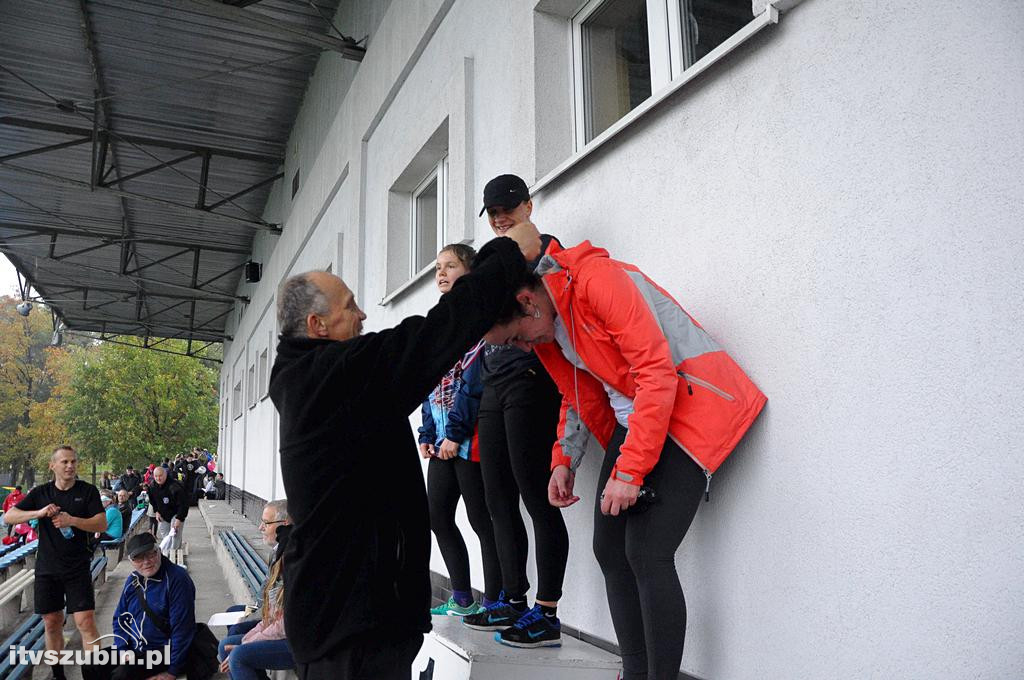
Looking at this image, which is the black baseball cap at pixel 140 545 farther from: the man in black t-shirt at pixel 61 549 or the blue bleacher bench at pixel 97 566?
the blue bleacher bench at pixel 97 566

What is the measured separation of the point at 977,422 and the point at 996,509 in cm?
22

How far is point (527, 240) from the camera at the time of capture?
9.46 ft

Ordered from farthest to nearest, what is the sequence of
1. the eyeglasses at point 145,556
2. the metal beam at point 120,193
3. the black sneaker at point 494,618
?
the metal beam at point 120,193 < the eyeglasses at point 145,556 < the black sneaker at point 494,618

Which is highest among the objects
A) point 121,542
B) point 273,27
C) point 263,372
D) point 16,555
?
point 273,27

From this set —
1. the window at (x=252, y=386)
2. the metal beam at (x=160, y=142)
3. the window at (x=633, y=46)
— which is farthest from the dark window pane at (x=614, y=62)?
the window at (x=252, y=386)

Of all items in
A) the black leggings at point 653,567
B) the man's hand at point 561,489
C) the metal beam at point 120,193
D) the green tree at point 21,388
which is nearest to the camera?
the black leggings at point 653,567

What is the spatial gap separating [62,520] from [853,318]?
7171 millimetres

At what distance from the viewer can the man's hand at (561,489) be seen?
300 cm

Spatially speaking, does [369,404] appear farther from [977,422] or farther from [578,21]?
[578,21]

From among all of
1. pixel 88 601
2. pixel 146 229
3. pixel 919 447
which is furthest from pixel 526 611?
pixel 146 229

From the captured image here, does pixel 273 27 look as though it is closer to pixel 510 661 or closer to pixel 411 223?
pixel 411 223

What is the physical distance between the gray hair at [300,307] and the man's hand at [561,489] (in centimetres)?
125

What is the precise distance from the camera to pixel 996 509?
5.93 ft

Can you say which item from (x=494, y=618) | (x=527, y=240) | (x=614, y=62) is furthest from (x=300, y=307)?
(x=614, y=62)
